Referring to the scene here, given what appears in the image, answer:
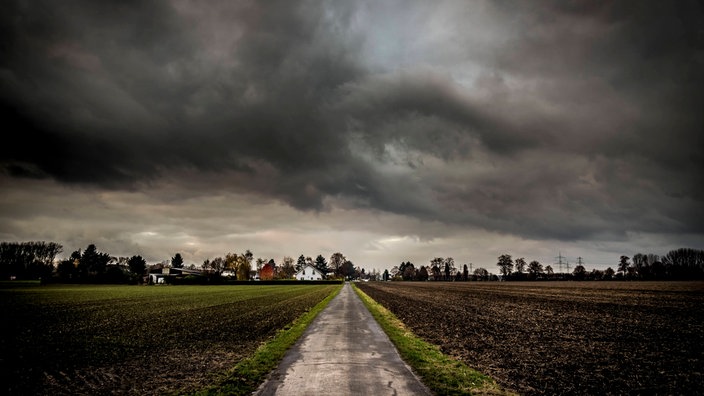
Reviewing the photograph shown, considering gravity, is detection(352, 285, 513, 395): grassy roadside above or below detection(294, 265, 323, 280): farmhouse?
above

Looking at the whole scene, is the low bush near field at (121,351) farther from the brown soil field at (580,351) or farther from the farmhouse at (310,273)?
the farmhouse at (310,273)

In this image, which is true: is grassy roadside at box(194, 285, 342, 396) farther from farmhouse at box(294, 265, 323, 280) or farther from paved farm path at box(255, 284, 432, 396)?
farmhouse at box(294, 265, 323, 280)

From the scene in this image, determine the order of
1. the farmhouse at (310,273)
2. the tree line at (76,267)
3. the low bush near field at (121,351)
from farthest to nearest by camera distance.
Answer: the farmhouse at (310,273)
the tree line at (76,267)
the low bush near field at (121,351)

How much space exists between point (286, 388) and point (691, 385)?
11085 mm

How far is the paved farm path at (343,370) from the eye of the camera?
9180mm

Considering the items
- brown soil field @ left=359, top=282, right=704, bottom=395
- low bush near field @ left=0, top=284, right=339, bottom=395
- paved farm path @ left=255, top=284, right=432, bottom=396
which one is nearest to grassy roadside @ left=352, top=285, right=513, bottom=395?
paved farm path @ left=255, top=284, right=432, bottom=396

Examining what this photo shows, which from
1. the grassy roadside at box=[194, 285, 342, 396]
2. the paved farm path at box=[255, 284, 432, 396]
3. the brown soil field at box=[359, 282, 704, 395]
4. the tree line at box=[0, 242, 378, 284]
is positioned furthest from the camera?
the tree line at box=[0, 242, 378, 284]

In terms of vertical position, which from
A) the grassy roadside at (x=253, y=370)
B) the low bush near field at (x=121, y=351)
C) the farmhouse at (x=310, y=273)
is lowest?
the farmhouse at (x=310, y=273)

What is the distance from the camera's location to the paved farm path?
30.1 feet

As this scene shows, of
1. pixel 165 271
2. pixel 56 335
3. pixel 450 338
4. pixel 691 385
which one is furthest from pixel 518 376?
pixel 165 271

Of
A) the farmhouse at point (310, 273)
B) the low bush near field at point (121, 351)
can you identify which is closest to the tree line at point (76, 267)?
the farmhouse at point (310, 273)

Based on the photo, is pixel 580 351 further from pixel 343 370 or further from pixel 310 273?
pixel 310 273

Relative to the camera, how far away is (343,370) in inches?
435

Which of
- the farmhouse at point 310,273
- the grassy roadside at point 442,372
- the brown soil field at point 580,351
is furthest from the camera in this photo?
the farmhouse at point 310,273
